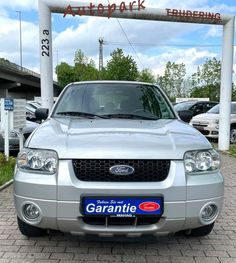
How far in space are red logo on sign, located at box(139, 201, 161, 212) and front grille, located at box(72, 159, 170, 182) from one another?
0.20 m

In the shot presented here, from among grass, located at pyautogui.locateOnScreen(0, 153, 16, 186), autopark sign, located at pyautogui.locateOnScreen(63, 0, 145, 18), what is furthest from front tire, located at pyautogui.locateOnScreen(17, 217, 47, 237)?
autopark sign, located at pyautogui.locateOnScreen(63, 0, 145, 18)

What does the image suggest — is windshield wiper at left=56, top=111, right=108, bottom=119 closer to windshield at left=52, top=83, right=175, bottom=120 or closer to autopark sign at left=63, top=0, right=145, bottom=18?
windshield at left=52, top=83, right=175, bottom=120

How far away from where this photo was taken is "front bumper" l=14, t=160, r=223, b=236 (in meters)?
3.16

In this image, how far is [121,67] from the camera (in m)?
29.9

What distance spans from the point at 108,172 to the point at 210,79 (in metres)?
36.9

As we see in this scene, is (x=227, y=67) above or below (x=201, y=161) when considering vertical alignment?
above

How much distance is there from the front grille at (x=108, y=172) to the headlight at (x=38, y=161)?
0.21 m

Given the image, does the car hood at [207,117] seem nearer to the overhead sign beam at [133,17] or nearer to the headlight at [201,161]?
the overhead sign beam at [133,17]

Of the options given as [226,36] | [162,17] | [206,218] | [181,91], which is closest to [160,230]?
[206,218]

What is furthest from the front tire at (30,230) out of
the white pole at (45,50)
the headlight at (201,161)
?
the white pole at (45,50)

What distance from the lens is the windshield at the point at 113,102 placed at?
4.67 metres

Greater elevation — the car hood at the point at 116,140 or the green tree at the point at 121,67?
the green tree at the point at 121,67

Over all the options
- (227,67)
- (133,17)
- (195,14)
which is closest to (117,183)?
(133,17)

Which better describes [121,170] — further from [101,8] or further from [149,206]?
[101,8]
